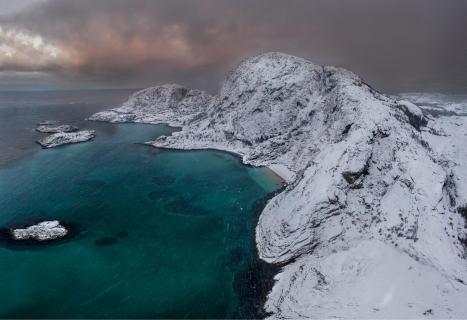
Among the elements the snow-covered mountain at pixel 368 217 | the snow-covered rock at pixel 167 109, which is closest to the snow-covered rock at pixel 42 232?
the snow-covered mountain at pixel 368 217

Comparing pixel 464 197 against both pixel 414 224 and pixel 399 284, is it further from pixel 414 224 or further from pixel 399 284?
pixel 399 284

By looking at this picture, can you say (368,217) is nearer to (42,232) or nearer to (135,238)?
(135,238)

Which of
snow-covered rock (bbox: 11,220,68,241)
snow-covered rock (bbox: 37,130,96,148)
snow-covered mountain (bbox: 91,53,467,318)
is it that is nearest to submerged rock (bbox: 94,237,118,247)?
snow-covered rock (bbox: 11,220,68,241)

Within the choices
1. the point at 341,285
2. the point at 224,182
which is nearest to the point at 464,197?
the point at 341,285

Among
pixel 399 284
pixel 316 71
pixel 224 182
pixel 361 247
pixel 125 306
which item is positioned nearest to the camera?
pixel 399 284

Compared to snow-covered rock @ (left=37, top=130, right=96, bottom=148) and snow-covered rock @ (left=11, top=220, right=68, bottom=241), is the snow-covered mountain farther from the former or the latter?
snow-covered rock @ (left=37, top=130, right=96, bottom=148)

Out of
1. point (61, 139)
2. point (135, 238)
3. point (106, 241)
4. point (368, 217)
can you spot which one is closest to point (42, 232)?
point (106, 241)
